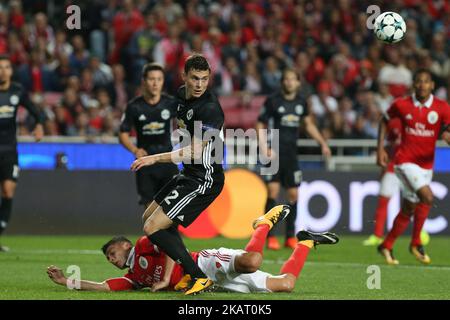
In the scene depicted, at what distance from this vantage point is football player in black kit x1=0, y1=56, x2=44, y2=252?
13.6 meters

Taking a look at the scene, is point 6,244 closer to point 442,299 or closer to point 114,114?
point 114,114

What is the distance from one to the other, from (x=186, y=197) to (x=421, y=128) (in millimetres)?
4274

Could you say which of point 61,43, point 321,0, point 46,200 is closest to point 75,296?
point 46,200

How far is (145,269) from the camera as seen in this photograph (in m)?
9.05

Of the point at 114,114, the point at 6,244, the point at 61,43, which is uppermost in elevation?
the point at 61,43

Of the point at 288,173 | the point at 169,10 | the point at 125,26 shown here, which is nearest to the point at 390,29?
the point at 288,173

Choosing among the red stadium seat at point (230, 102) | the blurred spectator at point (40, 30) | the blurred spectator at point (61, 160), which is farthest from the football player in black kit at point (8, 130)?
the red stadium seat at point (230, 102)

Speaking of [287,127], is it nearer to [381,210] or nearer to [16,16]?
[381,210]

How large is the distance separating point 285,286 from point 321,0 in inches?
542

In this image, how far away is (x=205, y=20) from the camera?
2106 cm

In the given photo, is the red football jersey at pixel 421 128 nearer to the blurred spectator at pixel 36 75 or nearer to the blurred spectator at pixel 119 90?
the blurred spectator at pixel 119 90
